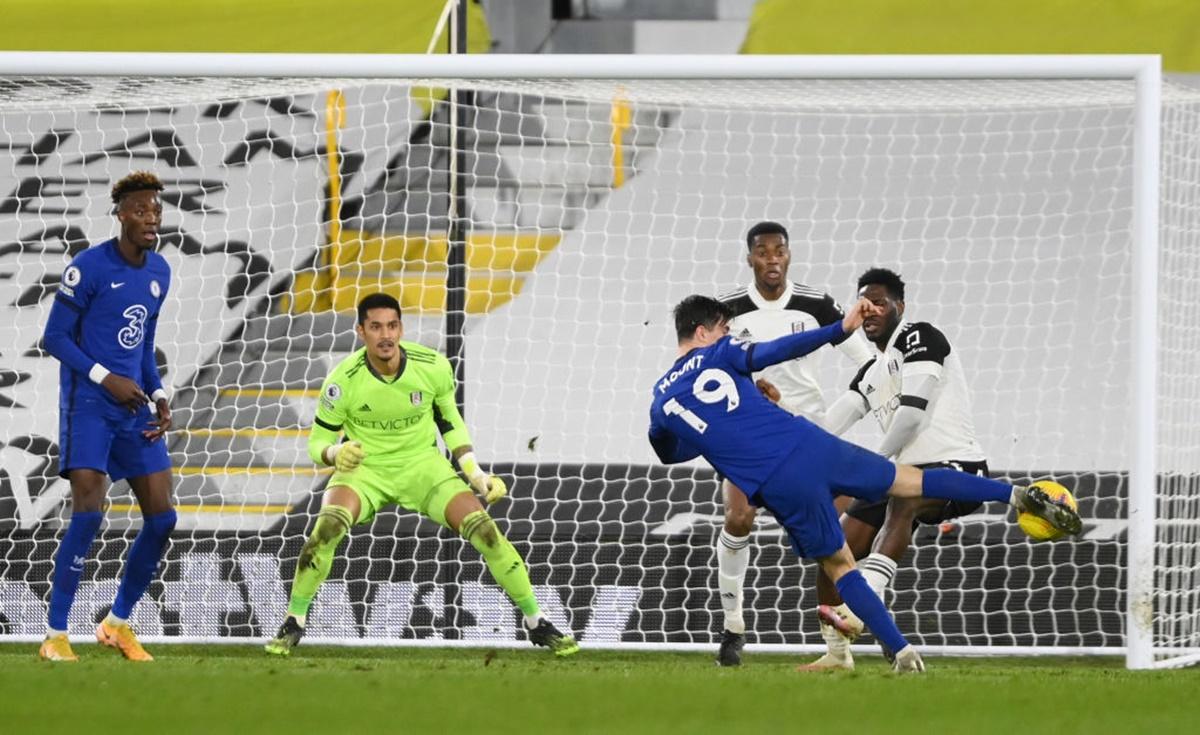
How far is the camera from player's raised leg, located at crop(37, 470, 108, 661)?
22.3ft

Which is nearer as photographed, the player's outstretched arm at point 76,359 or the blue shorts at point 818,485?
the blue shorts at point 818,485

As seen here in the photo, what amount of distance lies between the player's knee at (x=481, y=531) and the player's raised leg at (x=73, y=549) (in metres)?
1.50

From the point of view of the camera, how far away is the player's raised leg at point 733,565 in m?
7.16

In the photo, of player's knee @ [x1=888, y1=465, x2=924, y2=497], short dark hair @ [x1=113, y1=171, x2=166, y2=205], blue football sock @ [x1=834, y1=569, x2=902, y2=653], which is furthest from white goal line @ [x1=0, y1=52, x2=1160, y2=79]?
blue football sock @ [x1=834, y1=569, x2=902, y2=653]

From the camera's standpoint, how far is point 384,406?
7.41 m

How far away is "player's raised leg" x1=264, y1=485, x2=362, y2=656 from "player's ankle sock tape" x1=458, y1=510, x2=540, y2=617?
0.54 meters

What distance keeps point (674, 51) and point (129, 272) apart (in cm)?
587

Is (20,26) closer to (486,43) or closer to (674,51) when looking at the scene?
(486,43)

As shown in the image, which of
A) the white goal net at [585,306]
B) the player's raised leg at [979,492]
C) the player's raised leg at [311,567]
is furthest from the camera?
the white goal net at [585,306]

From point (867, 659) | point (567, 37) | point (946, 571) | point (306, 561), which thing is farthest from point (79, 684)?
point (567, 37)

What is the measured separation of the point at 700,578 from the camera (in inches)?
340

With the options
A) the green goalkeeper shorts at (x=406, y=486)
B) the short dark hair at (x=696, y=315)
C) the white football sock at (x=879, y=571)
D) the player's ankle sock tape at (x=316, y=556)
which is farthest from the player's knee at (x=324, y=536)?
the white football sock at (x=879, y=571)

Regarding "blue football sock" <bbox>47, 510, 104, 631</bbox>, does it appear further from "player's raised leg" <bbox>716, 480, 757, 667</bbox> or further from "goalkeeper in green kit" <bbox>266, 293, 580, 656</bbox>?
"player's raised leg" <bbox>716, 480, 757, 667</bbox>

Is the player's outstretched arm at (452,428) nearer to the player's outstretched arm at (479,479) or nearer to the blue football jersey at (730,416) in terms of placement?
the player's outstretched arm at (479,479)
